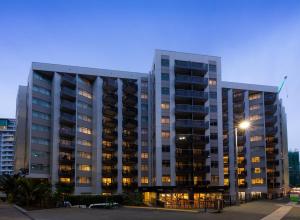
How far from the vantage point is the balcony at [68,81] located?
11269 centimetres

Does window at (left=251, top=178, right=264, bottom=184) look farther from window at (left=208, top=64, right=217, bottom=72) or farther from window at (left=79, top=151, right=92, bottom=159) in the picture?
window at (left=79, top=151, right=92, bottom=159)

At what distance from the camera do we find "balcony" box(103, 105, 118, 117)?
121 meters

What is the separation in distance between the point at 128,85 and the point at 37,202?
7553cm

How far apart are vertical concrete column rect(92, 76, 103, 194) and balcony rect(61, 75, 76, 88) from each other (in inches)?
286

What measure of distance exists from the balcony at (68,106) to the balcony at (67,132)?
516 cm

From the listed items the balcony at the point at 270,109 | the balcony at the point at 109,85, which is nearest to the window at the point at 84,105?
the balcony at the point at 109,85

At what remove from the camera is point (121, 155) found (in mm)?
121438

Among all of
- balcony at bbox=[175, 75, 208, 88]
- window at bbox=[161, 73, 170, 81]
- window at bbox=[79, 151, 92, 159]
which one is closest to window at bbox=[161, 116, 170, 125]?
balcony at bbox=[175, 75, 208, 88]

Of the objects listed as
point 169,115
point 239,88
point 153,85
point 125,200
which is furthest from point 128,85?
point 125,200

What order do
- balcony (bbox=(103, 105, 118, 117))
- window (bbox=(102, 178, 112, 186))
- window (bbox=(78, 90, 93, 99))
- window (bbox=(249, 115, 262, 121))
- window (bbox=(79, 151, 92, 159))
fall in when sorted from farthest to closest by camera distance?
window (bbox=(249, 115, 262, 121)), balcony (bbox=(103, 105, 118, 117)), window (bbox=(78, 90, 93, 99)), window (bbox=(102, 178, 112, 186)), window (bbox=(79, 151, 92, 159))

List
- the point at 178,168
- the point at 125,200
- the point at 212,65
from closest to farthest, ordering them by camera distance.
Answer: the point at 125,200, the point at 178,168, the point at 212,65

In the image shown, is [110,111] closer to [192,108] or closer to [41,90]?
[41,90]

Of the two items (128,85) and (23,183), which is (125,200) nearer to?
(23,183)

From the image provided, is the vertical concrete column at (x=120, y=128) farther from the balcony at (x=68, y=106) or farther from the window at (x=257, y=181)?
the window at (x=257, y=181)
